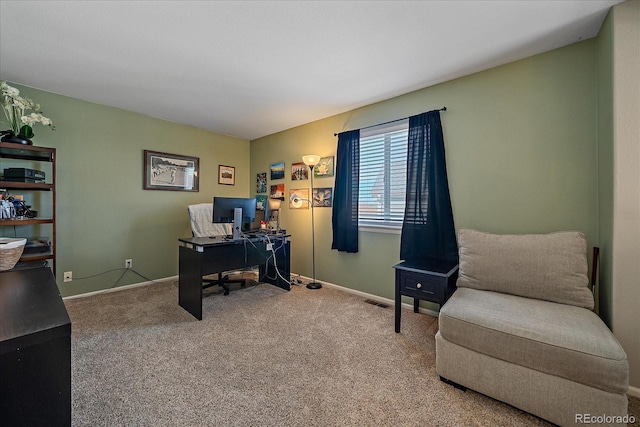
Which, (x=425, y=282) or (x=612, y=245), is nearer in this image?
(x=612, y=245)

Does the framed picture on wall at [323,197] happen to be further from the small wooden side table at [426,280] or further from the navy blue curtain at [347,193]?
the small wooden side table at [426,280]

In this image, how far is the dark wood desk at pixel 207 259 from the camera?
257cm

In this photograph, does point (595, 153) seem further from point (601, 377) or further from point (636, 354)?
point (601, 377)

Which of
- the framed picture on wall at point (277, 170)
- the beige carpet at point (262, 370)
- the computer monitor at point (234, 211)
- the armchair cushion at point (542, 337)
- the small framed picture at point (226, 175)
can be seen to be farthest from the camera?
the small framed picture at point (226, 175)

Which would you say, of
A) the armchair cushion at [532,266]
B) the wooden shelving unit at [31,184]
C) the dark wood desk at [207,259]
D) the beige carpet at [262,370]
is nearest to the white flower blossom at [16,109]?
the wooden shelving unit at [31,184]

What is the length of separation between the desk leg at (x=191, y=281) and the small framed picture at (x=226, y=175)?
1837 mm

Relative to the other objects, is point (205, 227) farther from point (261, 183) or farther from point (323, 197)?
point (323, 197)

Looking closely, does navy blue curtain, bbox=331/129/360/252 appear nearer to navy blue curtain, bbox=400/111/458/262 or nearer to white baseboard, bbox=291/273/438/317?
white baseboard, bbox=291/273/438/317

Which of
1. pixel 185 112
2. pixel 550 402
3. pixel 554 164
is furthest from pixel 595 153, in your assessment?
pixel 185 112

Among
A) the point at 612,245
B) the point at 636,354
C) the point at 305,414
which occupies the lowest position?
the point at 305,414

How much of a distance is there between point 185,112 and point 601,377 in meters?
4.38

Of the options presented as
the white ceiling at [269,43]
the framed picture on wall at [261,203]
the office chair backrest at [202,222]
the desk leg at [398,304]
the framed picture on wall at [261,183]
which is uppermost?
the white ceiling at [269,43]

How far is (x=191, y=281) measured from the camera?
8.69 ft

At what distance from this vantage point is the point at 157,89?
2775mm
